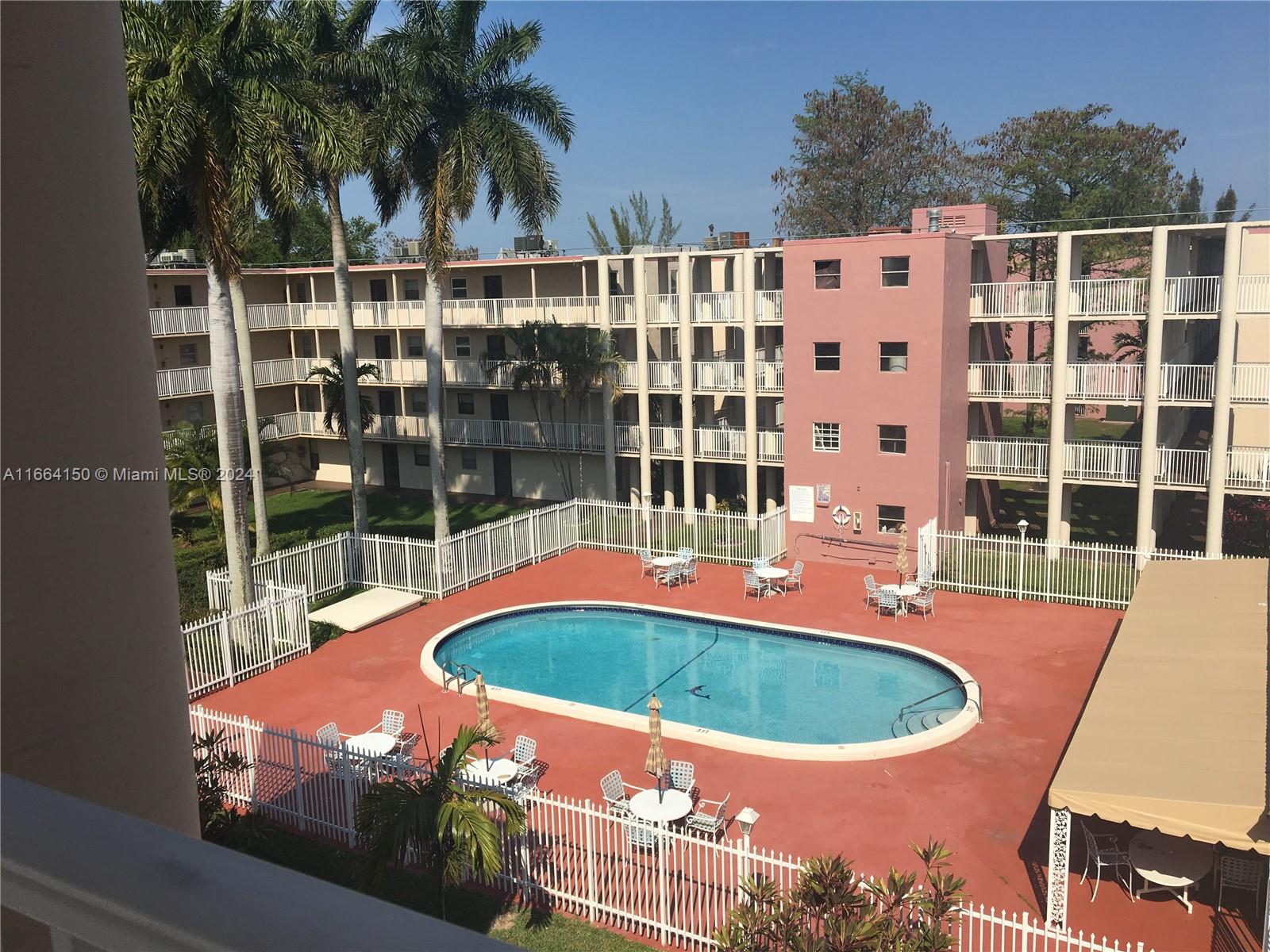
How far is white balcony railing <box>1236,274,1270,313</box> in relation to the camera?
25953 mm

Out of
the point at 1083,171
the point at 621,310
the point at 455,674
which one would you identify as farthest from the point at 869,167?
the point at 455,674

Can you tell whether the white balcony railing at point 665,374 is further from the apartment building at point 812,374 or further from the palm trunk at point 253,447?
the palm trunk at point 253,447

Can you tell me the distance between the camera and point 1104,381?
2855 centimetres

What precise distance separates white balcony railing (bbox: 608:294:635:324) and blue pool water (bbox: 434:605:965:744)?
12.5 meters

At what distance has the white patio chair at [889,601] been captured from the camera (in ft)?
80.3

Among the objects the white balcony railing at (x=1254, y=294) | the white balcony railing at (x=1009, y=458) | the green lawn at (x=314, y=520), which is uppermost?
the white balcony railing at (x=1254, y=294)

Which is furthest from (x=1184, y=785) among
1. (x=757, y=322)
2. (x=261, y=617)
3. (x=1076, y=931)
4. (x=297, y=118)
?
(x=757, y=322)

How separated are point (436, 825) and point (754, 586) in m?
17.0

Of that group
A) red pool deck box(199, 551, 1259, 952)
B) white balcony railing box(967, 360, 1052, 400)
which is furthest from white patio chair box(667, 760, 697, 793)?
white balcony railing box(967, 360, 1052, 400)

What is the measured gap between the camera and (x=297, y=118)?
21531 millimetres

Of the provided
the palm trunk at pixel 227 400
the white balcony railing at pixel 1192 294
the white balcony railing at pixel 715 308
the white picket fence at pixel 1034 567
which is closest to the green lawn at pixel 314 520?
the palm trunk at pixel 227 400

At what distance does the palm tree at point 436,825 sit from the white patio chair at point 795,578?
54.1 feet

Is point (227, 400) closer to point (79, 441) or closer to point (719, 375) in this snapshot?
point (719, 375)

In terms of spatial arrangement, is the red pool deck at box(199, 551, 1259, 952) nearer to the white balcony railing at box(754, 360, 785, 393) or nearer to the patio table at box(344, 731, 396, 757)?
the patio table at box(344, 731, 396, 757)
